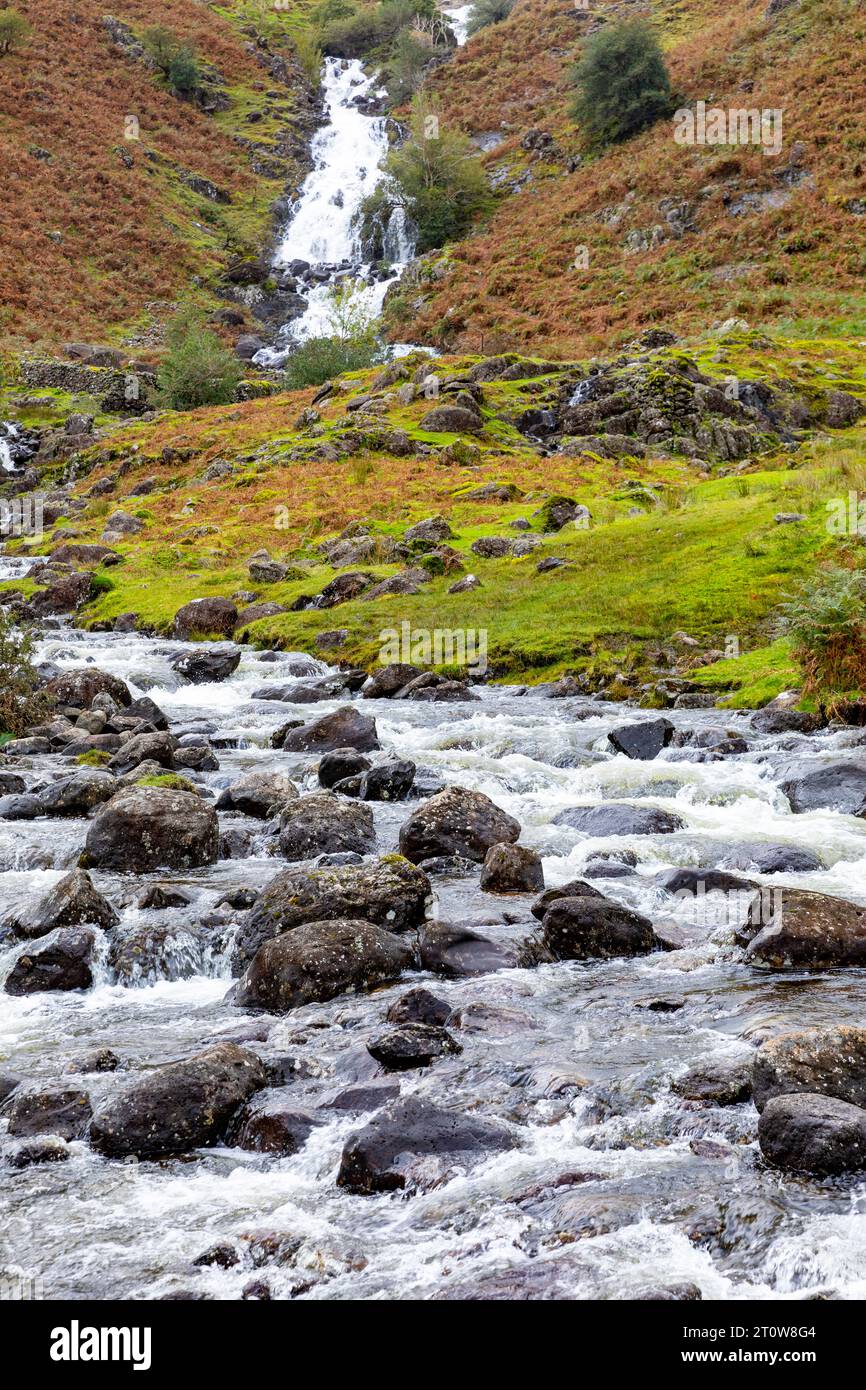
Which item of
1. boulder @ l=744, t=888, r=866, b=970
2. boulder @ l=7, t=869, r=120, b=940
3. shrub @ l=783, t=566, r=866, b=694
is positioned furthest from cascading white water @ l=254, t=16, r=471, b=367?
boulder @ l=744, t=888, r=866, b=970

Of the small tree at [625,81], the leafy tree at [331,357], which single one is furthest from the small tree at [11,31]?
the leafy tree at [331,357]

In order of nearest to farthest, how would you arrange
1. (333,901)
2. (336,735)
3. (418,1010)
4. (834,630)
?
(418,1010) < (333,901) < (834,630) < (336,735)

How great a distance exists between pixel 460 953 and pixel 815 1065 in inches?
144

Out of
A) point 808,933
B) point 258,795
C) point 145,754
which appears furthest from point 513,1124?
point 145,754

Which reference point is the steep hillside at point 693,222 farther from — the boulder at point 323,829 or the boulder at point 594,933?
the boulder at point 594,933

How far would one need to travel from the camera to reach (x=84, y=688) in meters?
22.2

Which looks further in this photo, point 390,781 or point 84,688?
point 84,688

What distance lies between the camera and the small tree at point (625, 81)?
272ft

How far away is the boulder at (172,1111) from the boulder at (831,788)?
8686 mm

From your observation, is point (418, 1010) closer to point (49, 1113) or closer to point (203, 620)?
point (49, 1113)

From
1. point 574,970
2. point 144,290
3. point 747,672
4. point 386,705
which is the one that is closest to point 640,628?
point 747,672

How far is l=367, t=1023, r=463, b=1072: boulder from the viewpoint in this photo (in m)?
7.43

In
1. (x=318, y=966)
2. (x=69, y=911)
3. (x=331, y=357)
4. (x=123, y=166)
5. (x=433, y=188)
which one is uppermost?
(x=123, y=166)

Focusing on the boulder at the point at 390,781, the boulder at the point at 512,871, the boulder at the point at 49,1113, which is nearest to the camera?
the boulder at the point at 49,1113
